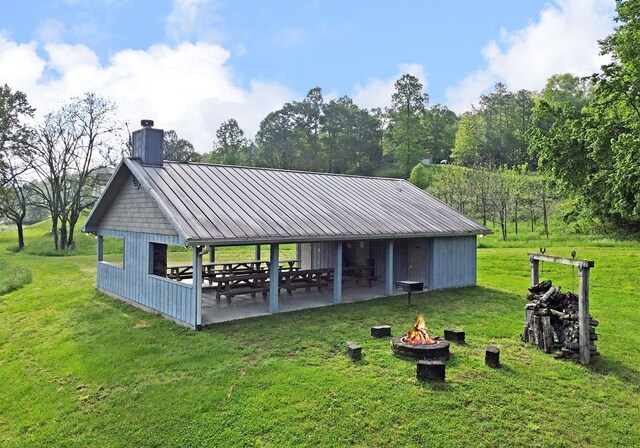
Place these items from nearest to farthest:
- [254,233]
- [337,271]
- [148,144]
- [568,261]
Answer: [568,261], [254,233], [337,271], [148,144]

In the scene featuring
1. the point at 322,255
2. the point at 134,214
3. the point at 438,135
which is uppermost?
the point at 438,135

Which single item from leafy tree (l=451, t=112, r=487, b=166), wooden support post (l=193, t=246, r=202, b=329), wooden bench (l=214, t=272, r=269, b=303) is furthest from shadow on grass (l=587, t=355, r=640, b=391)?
leafy tree (l=451, t=112, r=487, b=166)

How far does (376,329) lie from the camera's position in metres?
9.27

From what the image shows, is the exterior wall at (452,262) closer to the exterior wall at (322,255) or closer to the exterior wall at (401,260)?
the exterior wall at (401,260)

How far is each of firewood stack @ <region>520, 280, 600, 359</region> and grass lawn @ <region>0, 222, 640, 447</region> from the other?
0.41 meters

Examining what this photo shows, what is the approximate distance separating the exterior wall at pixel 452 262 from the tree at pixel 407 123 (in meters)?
39.4

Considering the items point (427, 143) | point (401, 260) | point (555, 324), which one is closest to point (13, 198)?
point (401, 260)

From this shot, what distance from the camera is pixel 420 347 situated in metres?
7.87

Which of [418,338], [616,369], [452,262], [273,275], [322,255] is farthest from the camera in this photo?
[322,255]

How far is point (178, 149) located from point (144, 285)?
5160 centimetres

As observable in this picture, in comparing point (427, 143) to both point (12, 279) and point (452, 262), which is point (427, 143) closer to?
point (452, 262)

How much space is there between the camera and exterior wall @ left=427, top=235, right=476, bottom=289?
49.6 ft

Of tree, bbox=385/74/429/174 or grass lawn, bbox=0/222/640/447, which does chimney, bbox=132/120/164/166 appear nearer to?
grass lawn, bbox=0/222/640/447

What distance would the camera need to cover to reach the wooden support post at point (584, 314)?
782 centimetres
